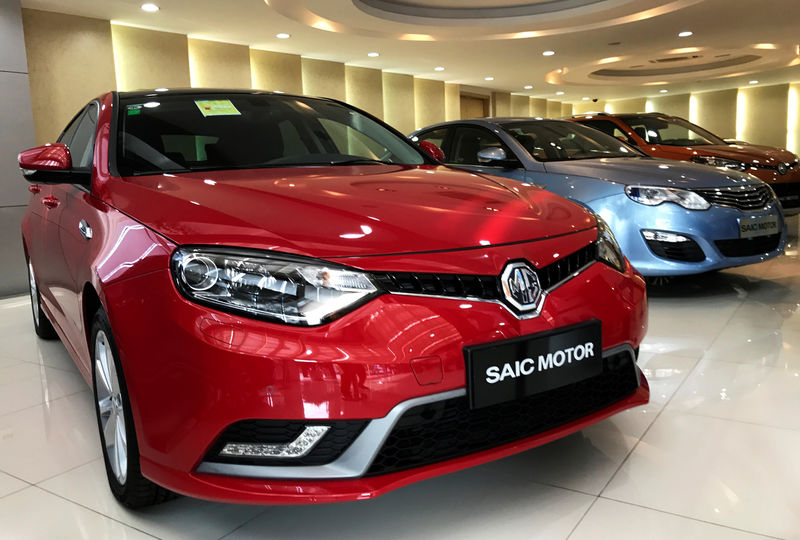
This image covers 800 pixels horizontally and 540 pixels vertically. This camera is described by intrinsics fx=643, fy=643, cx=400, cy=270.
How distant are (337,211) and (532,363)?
0.49m

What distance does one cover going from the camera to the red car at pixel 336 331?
1122 mm

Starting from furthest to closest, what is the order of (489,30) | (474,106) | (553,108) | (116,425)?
(553,108) → (474,106) → (489,30) → (116,425)

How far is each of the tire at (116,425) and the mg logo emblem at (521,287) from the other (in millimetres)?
792

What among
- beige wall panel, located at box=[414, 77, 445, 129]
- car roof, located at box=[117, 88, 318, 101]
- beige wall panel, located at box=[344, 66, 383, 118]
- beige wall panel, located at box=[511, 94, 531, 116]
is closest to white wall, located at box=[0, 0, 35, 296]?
car roof, located at box=[117, 88, 318, 101]

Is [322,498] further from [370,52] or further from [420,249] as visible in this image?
[370,52]

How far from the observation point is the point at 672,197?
10.4 feet

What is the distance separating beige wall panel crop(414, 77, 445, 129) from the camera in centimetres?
1327

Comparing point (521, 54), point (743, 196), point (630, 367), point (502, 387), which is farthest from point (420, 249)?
point (521, 54)

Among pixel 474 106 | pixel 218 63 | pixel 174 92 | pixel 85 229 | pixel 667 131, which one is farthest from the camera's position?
pixel 474 106

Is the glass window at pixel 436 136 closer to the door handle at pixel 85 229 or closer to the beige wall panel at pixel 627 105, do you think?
the door handle at pixel 85 229

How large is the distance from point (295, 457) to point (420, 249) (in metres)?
0.44

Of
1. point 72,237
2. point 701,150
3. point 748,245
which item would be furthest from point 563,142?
point 72,237

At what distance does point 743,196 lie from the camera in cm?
328

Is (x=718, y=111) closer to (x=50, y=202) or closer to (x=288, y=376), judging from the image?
(x=50, y=202)
